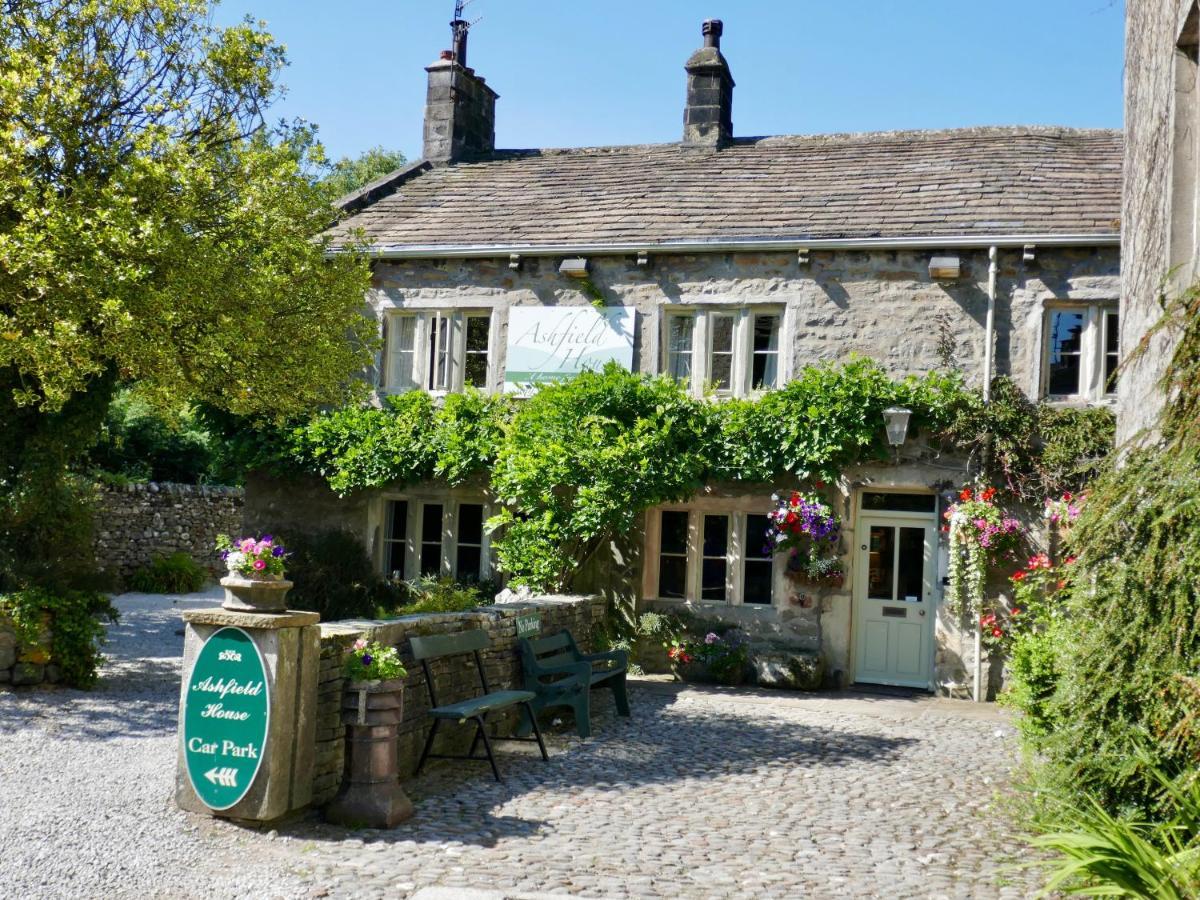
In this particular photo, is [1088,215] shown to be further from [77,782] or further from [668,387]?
[77,782]

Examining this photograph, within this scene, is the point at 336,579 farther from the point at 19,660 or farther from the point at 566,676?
the point at 566,676

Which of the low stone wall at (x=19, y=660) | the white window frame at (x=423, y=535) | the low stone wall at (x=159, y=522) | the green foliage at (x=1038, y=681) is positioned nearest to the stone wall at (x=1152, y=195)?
the green foliage at (x=1038, y=681)

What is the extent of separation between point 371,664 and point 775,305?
839cm

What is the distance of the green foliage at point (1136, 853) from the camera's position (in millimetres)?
4703

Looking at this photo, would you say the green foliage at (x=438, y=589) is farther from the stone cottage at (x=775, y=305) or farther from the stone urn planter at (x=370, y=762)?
the stone urn planter at (x=370, y=762)

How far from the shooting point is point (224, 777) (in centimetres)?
Answer: 642

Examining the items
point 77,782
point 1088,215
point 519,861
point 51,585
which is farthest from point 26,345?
point 1088,215

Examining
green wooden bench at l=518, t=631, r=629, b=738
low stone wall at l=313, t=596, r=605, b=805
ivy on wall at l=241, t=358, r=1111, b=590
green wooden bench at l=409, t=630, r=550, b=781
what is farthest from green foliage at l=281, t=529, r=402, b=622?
green wooden bench at l=409, t=630, r=550, b=781

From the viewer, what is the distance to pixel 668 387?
43.5 ft

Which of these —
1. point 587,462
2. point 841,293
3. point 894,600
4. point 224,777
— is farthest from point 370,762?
point 841,293

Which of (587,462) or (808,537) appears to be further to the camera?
(808,537)

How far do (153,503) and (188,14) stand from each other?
12.8 m

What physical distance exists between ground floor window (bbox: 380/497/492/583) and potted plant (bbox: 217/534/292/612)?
804cm

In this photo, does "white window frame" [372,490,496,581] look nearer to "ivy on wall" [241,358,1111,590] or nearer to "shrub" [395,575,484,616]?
"shrub" [395,575,484,616]
